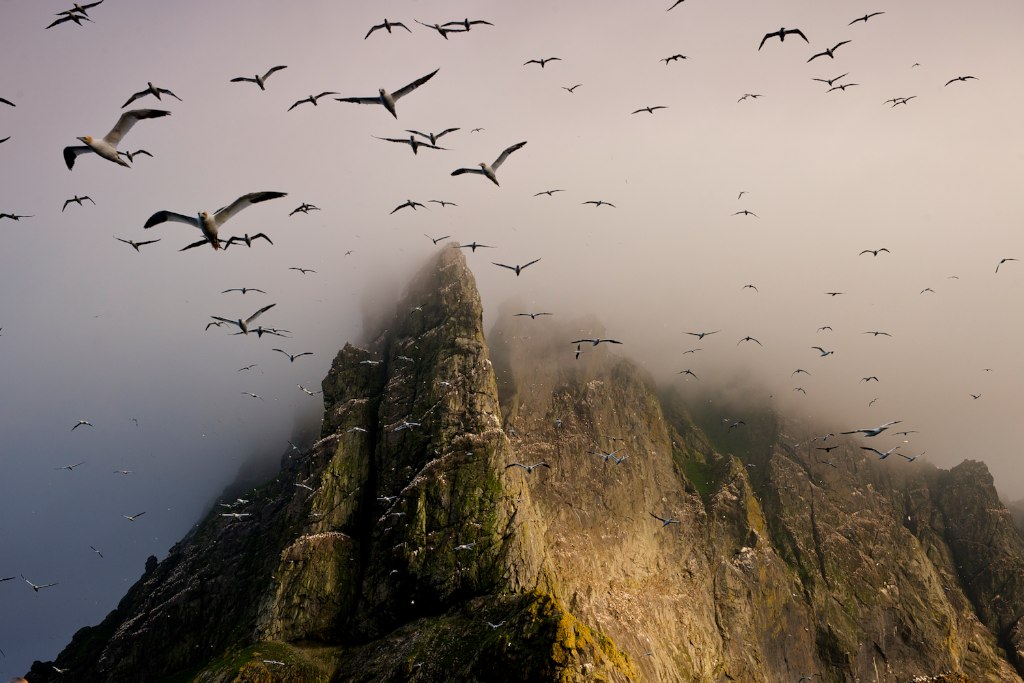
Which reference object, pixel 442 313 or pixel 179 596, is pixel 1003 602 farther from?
pixel 179 596

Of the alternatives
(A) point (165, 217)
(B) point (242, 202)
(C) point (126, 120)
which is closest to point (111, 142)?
(C) point (126, 120)

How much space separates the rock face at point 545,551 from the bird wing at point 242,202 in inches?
1298

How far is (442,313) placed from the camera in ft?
296

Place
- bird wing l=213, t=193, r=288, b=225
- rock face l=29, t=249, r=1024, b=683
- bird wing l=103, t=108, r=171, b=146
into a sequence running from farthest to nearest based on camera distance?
1. rock face l=29, t=249, r=1024, b=683
2. bird wing l=103, t=108, r=171, b=146
3. bird wing l=213, t=193, r=288, b=225

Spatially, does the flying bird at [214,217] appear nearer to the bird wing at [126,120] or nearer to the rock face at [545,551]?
the bird wing at [126,120]

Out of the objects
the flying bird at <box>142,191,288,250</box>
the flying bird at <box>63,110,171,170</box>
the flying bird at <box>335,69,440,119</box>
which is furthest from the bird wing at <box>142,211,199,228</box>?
the flying bird at <box>335,69,440,119</box>

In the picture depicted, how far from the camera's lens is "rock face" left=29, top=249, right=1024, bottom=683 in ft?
182

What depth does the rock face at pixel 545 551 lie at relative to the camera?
182 feet

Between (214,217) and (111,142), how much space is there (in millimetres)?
6509

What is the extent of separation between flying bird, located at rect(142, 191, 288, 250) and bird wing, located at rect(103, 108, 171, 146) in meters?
4.46

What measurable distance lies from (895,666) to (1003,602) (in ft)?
136

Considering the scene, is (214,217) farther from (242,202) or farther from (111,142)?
(111,142)

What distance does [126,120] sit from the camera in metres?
18.9

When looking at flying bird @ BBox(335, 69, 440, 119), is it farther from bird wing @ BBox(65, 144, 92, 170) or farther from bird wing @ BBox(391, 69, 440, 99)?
bird wing @ BBox(65, 144, 92, 170)
